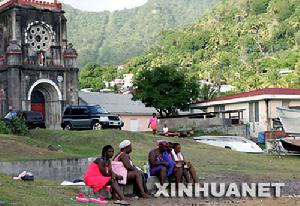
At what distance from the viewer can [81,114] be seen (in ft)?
107

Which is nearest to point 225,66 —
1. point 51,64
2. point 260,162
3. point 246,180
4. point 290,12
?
point 290,12

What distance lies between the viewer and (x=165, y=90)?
4912 cm

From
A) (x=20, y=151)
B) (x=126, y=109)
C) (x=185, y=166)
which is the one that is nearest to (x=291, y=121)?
(x=20, y=151)

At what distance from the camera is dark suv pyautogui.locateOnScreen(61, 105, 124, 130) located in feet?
106

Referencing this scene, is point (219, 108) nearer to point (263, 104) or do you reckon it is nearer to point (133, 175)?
point (263, 104)

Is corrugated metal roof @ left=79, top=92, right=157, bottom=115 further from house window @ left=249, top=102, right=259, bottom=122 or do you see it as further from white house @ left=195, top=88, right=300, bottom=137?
house window @ left=249, top=102, right=259, bottom=122

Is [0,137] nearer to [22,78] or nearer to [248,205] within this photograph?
[248,205]

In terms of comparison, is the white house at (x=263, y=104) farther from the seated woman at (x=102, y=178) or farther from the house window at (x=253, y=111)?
the seated woman at (x=102, y=178)

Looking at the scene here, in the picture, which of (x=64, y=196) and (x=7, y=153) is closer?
(x=64, y=196)

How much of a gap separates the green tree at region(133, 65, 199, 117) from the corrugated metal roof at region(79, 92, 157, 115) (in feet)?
16.3

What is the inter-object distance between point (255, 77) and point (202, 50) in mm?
46217

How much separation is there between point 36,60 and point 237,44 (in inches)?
3410

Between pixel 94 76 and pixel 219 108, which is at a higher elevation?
pixel 94 76

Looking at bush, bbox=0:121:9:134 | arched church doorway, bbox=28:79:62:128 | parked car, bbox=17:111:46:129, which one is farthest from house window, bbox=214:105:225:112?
bush, bbox=0:121:9:134
